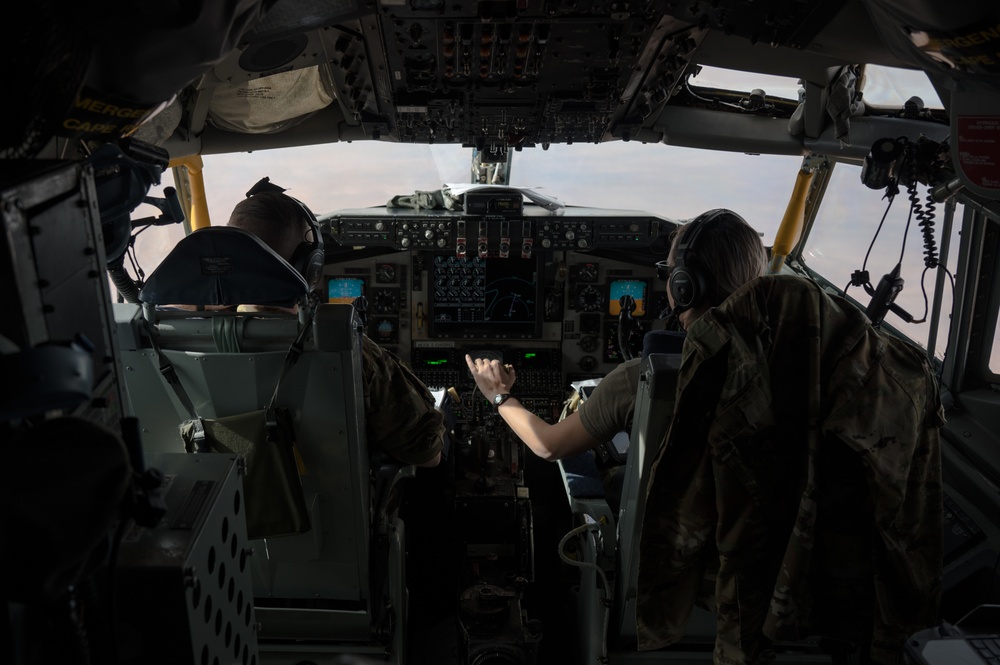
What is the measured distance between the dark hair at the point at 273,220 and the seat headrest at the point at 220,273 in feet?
0.74

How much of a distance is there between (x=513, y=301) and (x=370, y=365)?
2028mm

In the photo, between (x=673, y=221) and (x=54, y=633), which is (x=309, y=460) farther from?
(x=673, y=221)

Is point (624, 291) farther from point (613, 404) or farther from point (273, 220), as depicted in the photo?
point (273, 220)

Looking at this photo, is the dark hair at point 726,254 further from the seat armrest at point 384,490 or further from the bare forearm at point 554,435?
the seat armrest at point 384,490

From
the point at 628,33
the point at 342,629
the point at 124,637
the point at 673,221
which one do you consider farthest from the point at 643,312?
the point at 124,637

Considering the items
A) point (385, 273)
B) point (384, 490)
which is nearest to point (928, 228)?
point (384, 490)

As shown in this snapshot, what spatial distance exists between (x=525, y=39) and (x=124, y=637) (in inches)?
72.1

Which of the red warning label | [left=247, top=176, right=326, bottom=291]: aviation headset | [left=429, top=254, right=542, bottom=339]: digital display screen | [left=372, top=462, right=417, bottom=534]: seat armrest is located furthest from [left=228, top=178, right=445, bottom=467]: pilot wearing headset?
[left=429, top=254, right=542, bottom=339]: digital display screen

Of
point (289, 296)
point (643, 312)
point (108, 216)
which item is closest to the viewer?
point (108, 216)

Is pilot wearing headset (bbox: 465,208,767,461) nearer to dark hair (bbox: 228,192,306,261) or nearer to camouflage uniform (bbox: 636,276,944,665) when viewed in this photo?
camouflage uniform (bbox: 636,276,944,665)

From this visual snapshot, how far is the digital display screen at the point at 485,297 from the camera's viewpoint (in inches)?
152

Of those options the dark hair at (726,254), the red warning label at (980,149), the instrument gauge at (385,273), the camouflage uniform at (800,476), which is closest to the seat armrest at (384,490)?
the camouflage uniform at (800,476)

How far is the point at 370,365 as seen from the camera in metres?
1.96

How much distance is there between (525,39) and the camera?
7.00 ft
